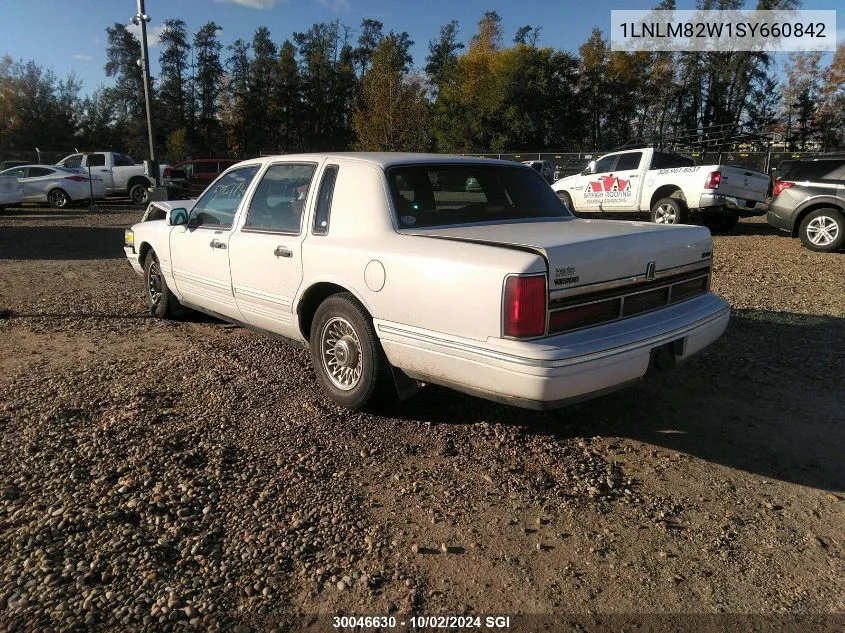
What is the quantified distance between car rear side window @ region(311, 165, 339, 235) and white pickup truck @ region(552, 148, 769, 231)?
917cm

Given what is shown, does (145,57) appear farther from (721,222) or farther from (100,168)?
(721,222)

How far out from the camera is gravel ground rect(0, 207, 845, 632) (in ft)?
7.88

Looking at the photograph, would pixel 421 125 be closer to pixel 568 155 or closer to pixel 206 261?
pixel 568 155

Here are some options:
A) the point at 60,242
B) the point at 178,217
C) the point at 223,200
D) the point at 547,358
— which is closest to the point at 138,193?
the point at 60,242

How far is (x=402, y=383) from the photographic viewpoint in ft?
12.2

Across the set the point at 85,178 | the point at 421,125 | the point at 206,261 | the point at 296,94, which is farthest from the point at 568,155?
the point at 296,94

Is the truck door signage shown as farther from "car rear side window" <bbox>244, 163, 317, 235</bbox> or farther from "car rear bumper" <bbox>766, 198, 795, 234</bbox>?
"car rear side window" <bbox>244, 163, 317, 235</bbox>

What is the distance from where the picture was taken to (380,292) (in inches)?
140

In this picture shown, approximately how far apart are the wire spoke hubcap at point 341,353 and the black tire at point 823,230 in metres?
9.54

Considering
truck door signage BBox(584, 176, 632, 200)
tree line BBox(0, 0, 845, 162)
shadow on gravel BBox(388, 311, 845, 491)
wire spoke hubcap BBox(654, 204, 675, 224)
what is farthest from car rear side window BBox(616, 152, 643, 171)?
tree line BBox(0, 0, 845, 162)

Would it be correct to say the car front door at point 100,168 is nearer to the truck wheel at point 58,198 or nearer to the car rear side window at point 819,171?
the truck wheel at point 58,198

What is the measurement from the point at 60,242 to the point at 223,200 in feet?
31.4

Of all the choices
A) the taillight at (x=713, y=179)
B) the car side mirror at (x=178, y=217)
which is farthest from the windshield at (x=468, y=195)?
the taillight at (x=713, y=179)

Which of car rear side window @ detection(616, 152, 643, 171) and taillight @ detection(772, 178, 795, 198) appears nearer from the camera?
taillight @ detection(772, 178, 795, 198)
